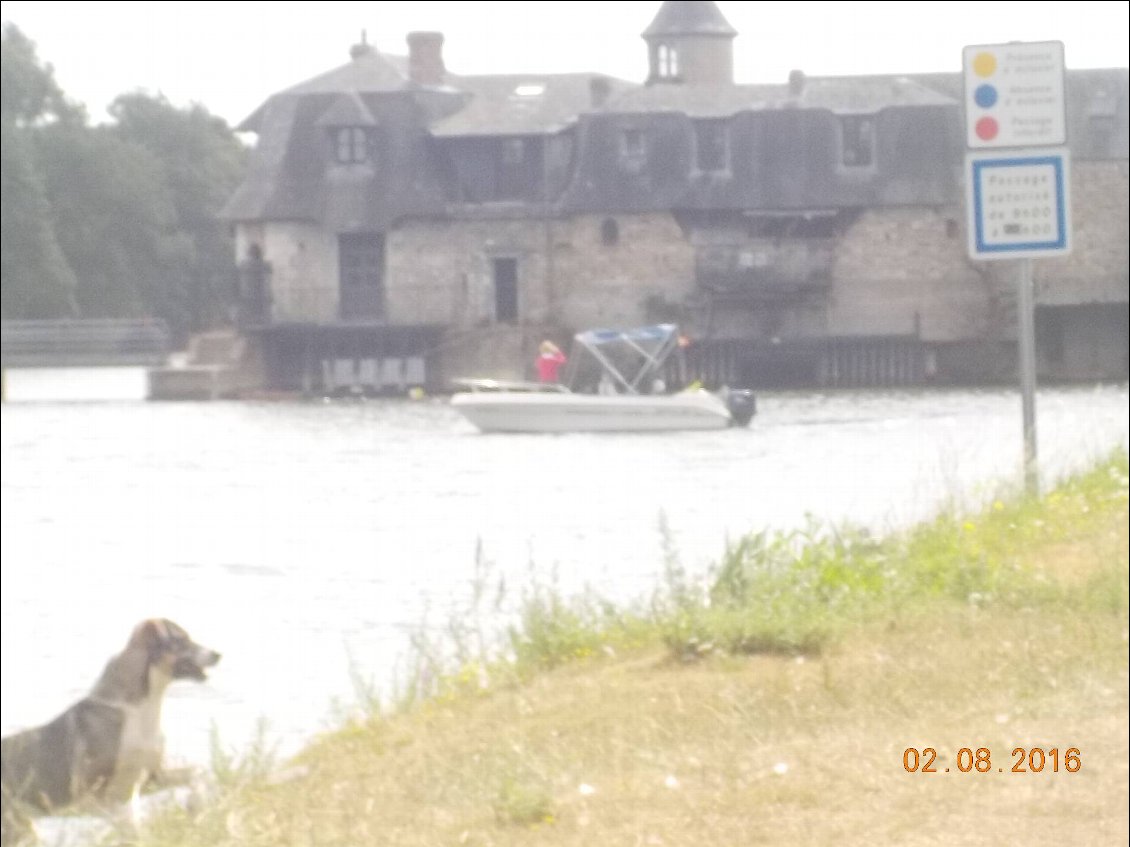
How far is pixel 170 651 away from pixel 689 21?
55.5m

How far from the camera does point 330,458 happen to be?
35.9 metres

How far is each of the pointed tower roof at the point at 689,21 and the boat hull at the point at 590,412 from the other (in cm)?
2468

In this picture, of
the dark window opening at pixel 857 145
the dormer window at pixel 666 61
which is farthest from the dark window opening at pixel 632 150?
the dormer window at pixel 666 61

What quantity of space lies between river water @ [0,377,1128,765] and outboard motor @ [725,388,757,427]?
28 cm

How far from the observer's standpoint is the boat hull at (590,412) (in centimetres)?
3503

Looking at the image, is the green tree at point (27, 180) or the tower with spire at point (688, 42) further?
the tower with spire at point (688, 42)

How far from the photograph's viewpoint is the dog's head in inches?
334

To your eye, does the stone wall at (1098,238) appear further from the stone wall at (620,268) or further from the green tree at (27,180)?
the green tree at (27,180)

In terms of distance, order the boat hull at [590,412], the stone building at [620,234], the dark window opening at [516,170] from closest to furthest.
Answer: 1. the boat hull at [590,412]
2. the stone building at [620,234]
3. the dark window opening at [516,170]

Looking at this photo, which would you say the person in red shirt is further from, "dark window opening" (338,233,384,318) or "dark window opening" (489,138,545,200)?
"dark window opening" (338,233,384,318)

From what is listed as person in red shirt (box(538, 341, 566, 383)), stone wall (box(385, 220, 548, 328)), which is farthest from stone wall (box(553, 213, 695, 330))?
person in red shirt (box(538, 341, 566, 383))

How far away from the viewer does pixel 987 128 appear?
883cm

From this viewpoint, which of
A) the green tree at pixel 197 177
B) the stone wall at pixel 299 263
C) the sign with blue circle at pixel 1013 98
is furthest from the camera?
the stone wall at pixel 299 263
